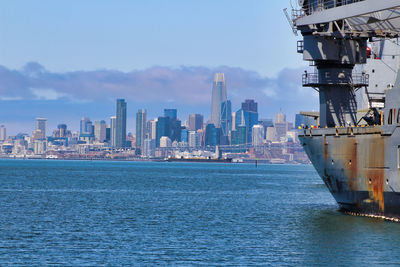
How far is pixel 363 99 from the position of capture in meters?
75.9

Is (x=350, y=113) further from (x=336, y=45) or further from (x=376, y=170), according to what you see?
(x=376, y=170)

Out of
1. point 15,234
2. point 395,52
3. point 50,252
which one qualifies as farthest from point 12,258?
point 395,52

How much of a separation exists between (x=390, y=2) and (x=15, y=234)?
2786cm

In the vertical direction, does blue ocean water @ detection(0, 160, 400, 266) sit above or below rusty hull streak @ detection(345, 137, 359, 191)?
below

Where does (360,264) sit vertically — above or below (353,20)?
below

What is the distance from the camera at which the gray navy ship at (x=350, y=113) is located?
1961 inches

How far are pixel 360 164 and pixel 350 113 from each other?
340 inches

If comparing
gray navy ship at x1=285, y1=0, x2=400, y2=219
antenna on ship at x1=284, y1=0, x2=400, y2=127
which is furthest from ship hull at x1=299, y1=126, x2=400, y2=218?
antenna on ship at x1=284, y1=0, x2=400, y2=127

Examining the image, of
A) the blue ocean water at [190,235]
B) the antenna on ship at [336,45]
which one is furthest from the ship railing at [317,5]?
the blue ocean water at [190,235]

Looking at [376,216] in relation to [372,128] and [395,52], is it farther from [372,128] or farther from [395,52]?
[395,52]

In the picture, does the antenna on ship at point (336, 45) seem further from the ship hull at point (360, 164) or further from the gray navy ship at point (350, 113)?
the ship hull at point (360, 164)

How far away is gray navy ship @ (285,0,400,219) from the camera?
163 feet

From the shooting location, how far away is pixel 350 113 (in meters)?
61.1

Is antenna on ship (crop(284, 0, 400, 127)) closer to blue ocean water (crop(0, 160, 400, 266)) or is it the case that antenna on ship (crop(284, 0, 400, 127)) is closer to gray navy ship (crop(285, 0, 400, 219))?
gray navy ship (crop(285, 0, 400, 219))
